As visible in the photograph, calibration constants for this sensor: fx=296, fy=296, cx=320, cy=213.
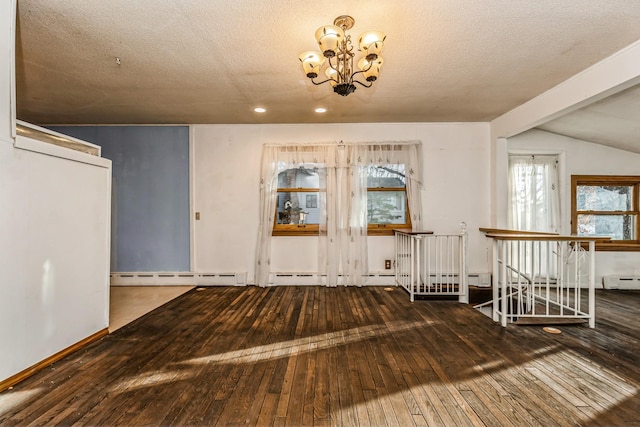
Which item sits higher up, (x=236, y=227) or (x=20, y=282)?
(x=236, y=227)

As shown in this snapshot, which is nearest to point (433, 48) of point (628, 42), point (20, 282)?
point (628, 42)

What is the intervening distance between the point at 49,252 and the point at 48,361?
82 centimetres

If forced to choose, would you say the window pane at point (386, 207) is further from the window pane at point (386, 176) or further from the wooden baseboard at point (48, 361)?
the wooden baseboard at point (48, 361)

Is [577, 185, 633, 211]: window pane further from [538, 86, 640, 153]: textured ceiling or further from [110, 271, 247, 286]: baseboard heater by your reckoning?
[110, 271, 247, 286]: baseboard heater

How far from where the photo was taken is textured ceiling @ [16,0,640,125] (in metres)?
2.09

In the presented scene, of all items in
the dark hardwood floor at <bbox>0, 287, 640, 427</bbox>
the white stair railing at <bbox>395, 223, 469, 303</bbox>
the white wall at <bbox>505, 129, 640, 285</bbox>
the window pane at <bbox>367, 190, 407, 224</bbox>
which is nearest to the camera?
the dark hardwood floor at <bbox>0, 287, 640, 427</bbox>

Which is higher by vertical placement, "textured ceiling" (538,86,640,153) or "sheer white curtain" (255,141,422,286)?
"textured ceiling" (538,86,640,153)

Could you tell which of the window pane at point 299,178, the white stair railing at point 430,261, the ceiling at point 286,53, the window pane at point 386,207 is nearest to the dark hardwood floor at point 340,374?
the white stair railing at point 430,261

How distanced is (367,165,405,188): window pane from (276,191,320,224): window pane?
97cm

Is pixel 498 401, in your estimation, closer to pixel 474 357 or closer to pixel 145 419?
pixel 474 357

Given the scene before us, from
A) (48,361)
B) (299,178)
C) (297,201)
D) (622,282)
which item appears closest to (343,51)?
(299,178)

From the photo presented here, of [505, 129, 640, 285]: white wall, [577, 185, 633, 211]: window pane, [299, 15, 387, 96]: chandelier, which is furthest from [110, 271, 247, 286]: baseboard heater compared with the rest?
[577, 185, 633, 211]: window pane

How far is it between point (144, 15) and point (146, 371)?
261 centimetres

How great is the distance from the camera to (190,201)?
4.81 m
